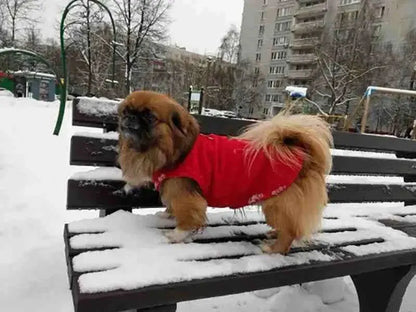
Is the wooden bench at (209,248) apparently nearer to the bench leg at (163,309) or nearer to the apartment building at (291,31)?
the bench leg at (163,309)

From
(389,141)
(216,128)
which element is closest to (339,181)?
(389,141)

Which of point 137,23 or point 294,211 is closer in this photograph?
point 294,211

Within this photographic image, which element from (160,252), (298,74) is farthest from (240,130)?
(298,74)

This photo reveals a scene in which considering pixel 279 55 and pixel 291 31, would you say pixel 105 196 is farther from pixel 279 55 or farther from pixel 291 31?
pixel 279 55

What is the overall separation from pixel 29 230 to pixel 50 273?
0.56m

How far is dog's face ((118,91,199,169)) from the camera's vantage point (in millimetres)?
1641

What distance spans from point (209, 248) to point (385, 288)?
113cm

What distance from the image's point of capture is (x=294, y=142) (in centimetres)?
188

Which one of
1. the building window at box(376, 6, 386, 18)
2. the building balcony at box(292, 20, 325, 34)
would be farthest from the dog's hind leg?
the building balcony at box(292, 20, 325, 34)

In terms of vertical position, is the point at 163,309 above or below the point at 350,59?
below

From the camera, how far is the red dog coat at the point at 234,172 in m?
1.78

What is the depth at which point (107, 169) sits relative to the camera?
2.09m

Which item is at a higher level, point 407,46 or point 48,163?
point 407,46

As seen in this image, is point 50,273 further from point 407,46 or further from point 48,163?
point 407,46
